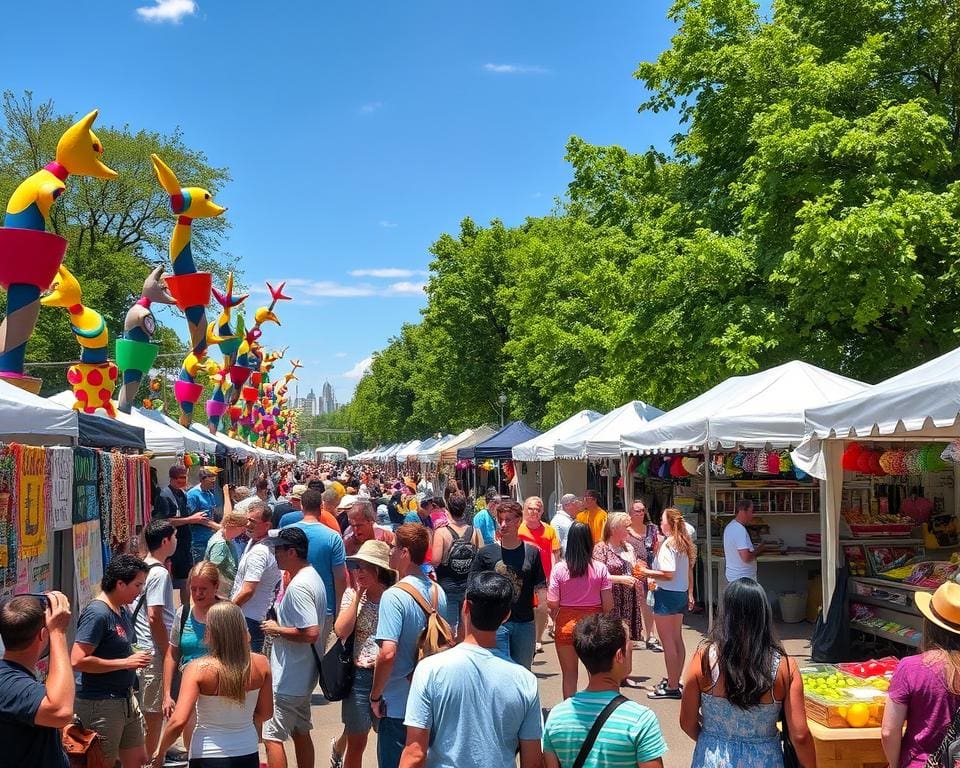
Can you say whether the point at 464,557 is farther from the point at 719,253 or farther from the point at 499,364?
the point at 499,364

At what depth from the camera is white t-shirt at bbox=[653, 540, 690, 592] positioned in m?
8.34

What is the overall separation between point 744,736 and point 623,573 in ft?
15.9

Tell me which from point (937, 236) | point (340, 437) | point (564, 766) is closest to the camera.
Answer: point (564, 766)

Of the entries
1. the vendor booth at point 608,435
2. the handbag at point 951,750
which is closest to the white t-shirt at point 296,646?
the handbag at point 951,750

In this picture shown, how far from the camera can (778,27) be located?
55.4 feet

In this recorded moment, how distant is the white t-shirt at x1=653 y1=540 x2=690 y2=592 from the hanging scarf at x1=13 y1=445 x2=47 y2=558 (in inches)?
202

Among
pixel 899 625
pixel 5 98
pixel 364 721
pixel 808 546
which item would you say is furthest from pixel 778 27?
pixel 5 98

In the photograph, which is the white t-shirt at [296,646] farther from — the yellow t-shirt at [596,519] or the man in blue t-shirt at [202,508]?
the yellow t-shirt at [596,519]

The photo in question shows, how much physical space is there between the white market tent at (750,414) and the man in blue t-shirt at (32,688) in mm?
8234

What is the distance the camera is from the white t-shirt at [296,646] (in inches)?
217

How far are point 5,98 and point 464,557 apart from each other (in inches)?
1408

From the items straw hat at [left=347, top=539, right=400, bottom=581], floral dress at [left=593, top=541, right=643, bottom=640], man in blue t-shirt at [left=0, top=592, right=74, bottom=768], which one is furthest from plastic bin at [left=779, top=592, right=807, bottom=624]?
man in blue t-shirt at [left=0, top=592, right=74, bottom=768]

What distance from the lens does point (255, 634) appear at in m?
6.86

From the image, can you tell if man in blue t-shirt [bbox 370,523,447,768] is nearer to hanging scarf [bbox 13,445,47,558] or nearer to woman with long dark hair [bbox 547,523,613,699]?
woman with long dark hair [bbox 547,523,613,699]
